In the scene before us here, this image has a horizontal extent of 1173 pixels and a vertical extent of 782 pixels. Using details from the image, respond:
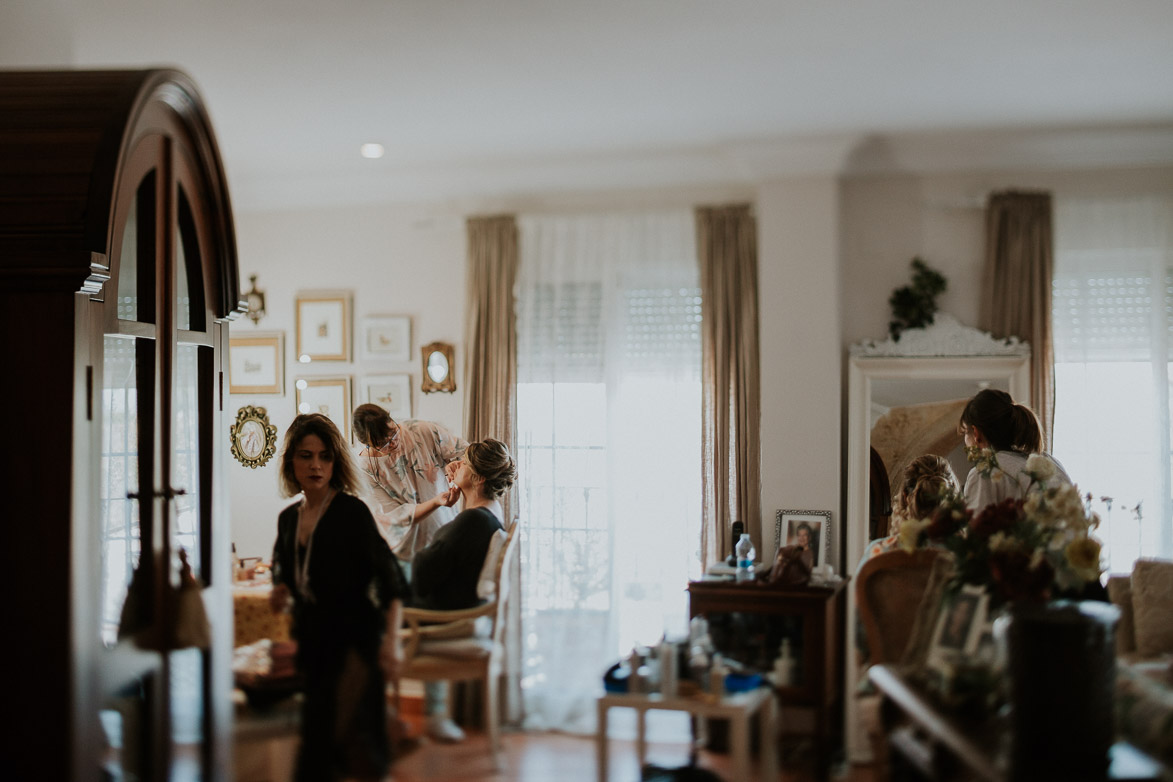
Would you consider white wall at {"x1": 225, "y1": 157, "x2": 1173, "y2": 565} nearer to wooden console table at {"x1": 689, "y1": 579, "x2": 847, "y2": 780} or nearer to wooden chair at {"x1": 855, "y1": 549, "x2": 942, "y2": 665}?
wooden console table at {"x1": 689, "y1": 579, "x2": 847, "y2": 780}

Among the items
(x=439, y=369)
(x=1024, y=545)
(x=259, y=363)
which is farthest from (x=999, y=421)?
(x=259, y=363)

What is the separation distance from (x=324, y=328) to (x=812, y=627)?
117 inches

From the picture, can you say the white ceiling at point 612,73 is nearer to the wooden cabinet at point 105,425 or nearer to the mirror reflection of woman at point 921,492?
the wooden cabinet at point 105,425

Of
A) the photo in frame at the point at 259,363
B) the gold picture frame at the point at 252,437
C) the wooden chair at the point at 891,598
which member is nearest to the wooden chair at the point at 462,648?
the wooden chair at the point at 891,598

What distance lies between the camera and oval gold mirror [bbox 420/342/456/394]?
5.24 meters

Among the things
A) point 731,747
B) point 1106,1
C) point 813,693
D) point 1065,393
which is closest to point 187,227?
point 731,747

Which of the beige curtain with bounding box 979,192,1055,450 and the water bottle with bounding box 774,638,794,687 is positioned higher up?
the beige curtain with bounding box 979,192,1055,450

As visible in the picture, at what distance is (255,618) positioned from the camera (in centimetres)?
232

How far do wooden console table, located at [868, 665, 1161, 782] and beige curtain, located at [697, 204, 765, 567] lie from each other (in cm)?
221

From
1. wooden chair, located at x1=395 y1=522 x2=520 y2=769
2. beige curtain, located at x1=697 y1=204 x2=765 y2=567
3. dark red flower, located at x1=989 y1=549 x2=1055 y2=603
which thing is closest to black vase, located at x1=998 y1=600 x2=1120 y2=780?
dark red flower, located at x1=989 y1=549 x2=1055 y2=603

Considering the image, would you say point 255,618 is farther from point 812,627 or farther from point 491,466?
point 812,627

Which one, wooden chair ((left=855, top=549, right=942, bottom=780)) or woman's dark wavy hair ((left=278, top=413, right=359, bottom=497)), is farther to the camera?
wooden chair ((left=855, top=549, right=942, bottom=780))

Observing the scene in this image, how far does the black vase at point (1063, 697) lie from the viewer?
1.91 meters

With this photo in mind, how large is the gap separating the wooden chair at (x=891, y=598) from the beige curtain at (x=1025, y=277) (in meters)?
2.03
